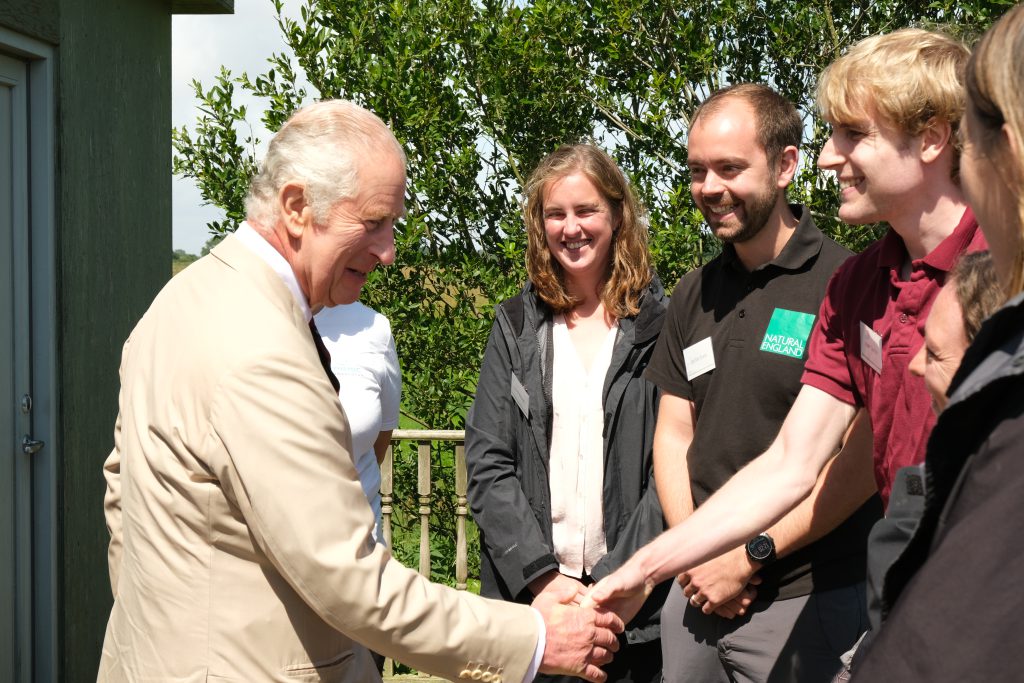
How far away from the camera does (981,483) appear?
1.14m

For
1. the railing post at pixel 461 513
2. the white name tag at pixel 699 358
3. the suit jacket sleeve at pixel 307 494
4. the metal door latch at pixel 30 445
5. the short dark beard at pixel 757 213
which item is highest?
the short dark beard at pixel 757 213

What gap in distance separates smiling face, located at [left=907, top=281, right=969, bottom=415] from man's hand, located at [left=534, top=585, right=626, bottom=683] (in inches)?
41.7

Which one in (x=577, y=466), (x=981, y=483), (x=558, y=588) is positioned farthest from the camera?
(x=577, y=466)

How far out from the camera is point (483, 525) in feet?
11.0

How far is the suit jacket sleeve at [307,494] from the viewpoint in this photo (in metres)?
1.92

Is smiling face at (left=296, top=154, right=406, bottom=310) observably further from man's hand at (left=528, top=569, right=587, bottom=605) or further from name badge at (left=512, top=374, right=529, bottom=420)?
man's hand at (left=528, top=569, right=587, bottom=605)

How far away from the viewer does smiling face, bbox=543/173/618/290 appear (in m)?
3.57

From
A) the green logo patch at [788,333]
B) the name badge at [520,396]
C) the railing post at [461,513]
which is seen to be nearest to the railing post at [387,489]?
the railing post at [461,513]

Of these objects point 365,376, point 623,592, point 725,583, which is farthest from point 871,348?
point 365,376

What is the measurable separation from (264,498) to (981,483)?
125 cm

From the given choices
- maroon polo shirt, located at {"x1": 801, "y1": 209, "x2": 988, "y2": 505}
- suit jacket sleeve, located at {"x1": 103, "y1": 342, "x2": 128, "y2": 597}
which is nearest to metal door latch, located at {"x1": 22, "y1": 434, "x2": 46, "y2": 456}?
suit jacket sleeve, located at {"x1": 103, "y1": 342, "x2": 128, "y2": 597}

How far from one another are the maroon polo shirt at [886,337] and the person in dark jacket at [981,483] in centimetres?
89

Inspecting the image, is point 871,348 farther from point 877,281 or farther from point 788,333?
point 788,333

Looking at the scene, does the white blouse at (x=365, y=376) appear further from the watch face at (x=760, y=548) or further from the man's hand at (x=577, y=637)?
the watch face at (x=760, y=548)
